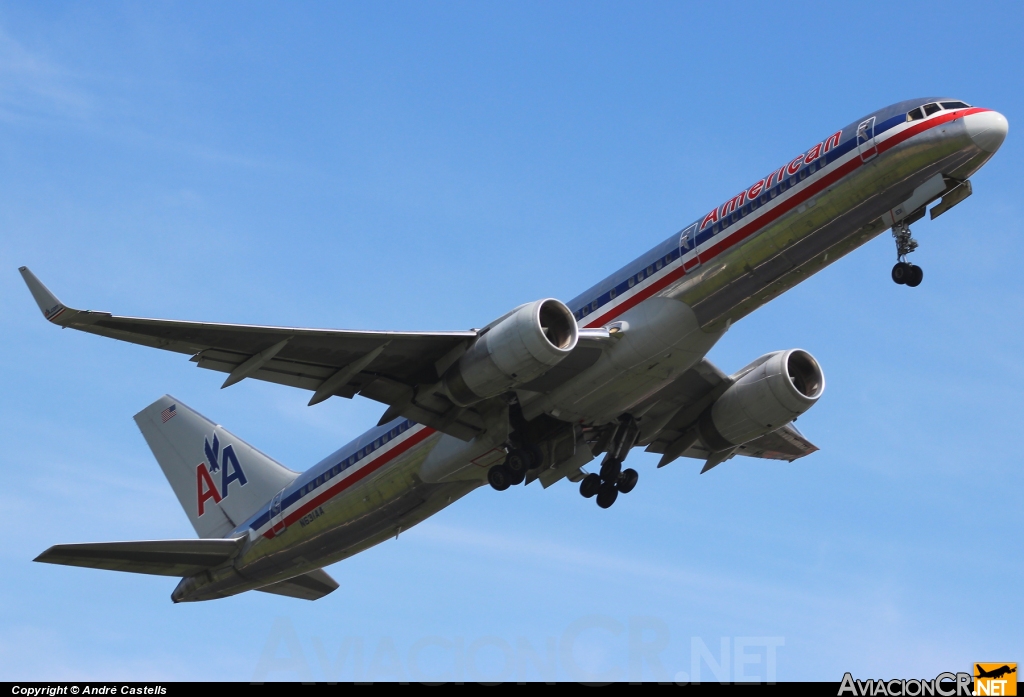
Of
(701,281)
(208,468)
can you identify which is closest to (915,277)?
(701,281)

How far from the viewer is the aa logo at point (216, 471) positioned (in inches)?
1380

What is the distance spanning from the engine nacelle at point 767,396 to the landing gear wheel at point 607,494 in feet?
9.58

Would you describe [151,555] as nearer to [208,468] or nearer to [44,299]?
[208,468]

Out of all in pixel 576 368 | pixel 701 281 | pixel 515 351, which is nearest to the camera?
pixel 515 351

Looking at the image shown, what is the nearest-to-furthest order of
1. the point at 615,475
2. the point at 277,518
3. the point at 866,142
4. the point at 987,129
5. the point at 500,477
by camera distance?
the point at 987,129 < the point at 866,142 < the point at 500,477 < the point at 615,475 < the point at 277,518

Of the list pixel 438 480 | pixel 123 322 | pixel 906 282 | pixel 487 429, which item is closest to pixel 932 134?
pixel 906 282

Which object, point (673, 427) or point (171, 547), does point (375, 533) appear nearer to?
point (171, 547)

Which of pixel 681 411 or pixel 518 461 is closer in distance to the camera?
pixel 518 461

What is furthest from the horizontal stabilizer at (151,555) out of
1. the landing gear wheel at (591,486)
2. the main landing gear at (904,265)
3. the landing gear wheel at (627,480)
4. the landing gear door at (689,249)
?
the main landing gear at (904,265)

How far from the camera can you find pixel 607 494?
99.6 feet

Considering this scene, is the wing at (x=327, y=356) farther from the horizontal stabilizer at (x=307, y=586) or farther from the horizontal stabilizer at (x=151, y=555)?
the horizontal stabilizer at (x=307, y=586)

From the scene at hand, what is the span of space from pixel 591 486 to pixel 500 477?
326 cm

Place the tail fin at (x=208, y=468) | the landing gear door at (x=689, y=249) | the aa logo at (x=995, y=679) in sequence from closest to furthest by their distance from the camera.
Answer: the aa logo at (x=995, y=679) < the landing gear door at (x=689, y=249) < the tail fin at (x=208, y=468)

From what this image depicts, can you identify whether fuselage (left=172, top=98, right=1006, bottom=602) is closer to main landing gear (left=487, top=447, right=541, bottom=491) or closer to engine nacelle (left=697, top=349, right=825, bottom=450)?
main landing gear (left=487, top=447, right=541, bottom=491)
